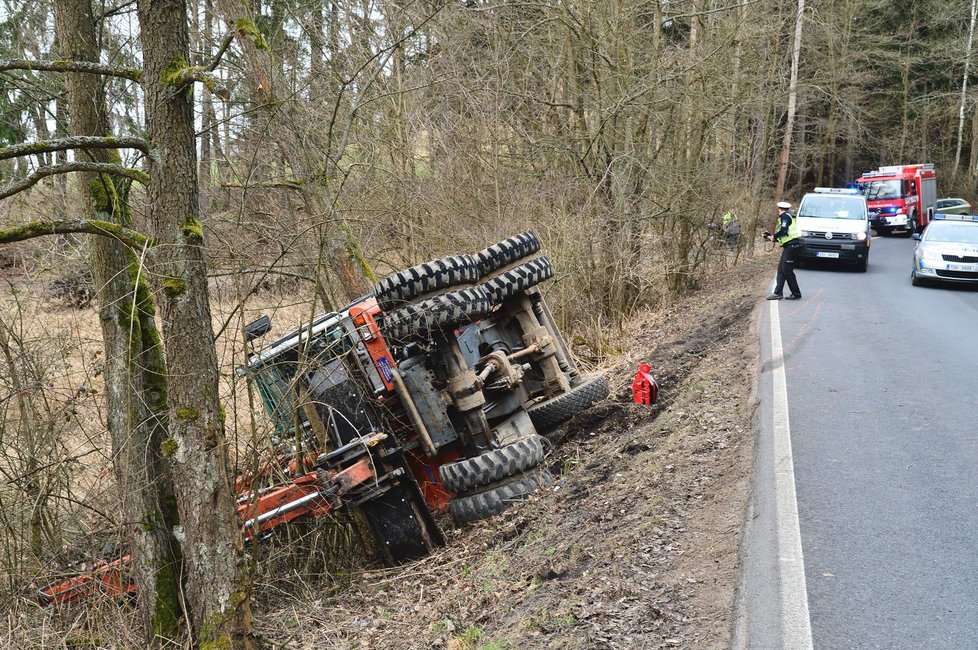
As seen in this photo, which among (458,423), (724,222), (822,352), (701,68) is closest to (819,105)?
(724,222)

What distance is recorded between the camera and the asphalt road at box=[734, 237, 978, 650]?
4.60 m

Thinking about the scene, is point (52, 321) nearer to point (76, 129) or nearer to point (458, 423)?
point (76, 129)

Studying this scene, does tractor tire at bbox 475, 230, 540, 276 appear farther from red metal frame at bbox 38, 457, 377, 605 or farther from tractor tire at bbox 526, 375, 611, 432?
red metal frame at bbox 38, 457, 377, 605

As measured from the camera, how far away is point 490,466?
25.9 ft

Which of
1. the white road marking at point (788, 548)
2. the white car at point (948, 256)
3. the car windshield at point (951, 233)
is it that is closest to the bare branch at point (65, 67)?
the white road marking at point (788, 548)

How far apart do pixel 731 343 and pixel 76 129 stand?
30.1 ft

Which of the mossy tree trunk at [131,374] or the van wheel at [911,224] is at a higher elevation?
the mossy tree trunk at [131,374]

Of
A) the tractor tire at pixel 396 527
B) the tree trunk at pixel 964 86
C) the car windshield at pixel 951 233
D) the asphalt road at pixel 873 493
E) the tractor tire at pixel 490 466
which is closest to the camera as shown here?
the asphalt road at pixel 873 493

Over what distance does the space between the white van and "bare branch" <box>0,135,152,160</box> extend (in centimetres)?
1783

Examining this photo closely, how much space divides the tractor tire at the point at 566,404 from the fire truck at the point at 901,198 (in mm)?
31172

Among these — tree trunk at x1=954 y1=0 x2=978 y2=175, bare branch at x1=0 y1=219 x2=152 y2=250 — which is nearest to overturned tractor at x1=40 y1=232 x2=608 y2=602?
bare branch at x1=0 y1=219 x2=152 y2=250

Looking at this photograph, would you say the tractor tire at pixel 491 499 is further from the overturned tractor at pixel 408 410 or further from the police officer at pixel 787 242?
the police officer at pixel 787 242

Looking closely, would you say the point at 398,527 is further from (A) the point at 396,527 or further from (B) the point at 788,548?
(B) the point at 788,548

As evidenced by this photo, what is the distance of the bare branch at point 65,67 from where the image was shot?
4945mm
